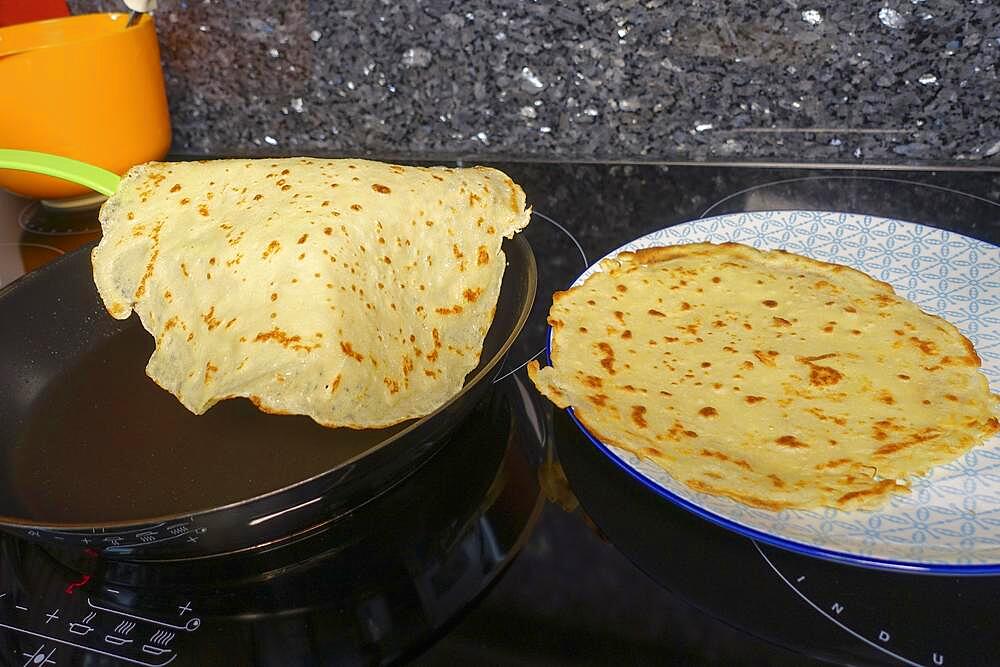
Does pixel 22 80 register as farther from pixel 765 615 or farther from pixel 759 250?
pixel 765 615

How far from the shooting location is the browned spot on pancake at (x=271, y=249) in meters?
0.80

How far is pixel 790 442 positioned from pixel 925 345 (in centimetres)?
24

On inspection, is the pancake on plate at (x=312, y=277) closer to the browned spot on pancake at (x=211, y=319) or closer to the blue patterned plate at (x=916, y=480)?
the browned spot on pancake at (x=211, y=319)

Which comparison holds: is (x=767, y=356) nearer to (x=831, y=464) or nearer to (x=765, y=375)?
(x=765, y=375)

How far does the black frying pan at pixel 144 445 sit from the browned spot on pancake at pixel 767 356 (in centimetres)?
26

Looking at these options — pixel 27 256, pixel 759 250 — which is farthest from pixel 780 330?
pixel 27 256

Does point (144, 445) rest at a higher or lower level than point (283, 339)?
lower

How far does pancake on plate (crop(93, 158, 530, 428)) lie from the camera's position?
746 mm

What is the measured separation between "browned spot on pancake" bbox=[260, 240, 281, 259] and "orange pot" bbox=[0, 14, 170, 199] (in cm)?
65

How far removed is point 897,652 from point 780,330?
15.5 inches

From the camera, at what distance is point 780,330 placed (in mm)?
901

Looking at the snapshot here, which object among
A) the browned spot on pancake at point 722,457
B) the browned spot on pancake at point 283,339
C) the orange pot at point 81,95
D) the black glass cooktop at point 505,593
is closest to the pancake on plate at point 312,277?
the browned spot on pancake at point 283,339

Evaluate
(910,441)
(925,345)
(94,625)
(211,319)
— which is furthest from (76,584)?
(925,345)

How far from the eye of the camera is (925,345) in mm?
863
